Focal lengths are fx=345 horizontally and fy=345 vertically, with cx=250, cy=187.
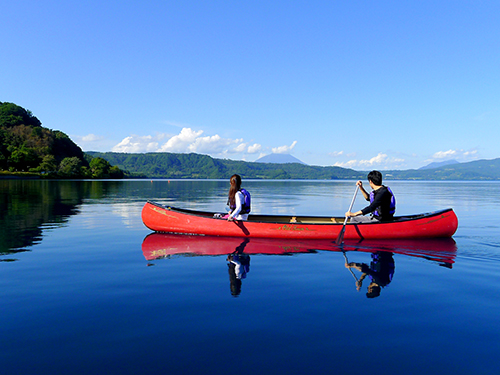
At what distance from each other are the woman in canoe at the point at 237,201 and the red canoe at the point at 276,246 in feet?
3.25

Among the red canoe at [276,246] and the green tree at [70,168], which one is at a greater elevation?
the green tree at [70,168]

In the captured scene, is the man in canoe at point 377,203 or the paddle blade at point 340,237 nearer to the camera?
the man in canoe at point 377,203

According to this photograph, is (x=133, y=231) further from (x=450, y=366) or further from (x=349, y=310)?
(x=450, y=366)

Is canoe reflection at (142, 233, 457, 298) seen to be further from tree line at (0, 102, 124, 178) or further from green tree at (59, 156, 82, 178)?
green tree at (59, 156, 82, 178)

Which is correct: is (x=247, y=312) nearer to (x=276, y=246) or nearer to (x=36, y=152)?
(x=276, y=246)

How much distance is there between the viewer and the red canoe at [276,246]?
11508 mm

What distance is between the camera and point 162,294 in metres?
7.21

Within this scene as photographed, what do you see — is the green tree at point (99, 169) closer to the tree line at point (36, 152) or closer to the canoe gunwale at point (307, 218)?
the tree line at point (36, 152)

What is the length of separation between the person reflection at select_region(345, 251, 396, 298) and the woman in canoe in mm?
4862

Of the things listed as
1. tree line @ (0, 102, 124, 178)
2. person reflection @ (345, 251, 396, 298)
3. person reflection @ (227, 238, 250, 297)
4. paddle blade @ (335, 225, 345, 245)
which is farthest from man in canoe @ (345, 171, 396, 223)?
tree line @ (0, 102, 124, 178)

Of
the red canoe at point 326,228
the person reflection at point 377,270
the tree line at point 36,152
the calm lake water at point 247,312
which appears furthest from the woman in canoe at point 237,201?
the tree line at point 36,152

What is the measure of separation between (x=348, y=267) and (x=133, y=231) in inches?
409

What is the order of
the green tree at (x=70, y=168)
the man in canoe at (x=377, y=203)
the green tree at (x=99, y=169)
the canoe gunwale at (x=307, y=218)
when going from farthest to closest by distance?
the green tree at (x=99, y=169) → the green tree at (x=70, y=168) → the canoe gunwale at (x=307, y=218) → the man in canoe at (x=377, y=203)

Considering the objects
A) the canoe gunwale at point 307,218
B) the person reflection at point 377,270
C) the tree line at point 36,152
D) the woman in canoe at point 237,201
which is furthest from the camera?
the tree line at point 36,152
